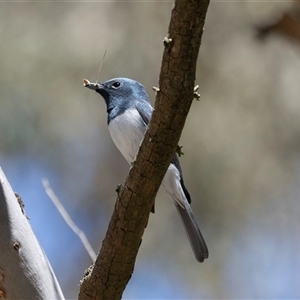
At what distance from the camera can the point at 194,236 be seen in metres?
3.70

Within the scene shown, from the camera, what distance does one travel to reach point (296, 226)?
615cm

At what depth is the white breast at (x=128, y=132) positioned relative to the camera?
12.4 feet

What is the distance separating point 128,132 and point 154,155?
147 centimetres

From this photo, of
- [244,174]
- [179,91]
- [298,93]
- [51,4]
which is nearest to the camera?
[179,91]

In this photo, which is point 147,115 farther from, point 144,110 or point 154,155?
point 154,155

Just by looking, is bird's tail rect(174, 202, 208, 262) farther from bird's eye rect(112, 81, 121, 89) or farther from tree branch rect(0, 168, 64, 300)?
tree branch rect(0, 168, 64, 300)

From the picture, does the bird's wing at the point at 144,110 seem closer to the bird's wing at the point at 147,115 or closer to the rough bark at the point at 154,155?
the bird's wing at the point at 147,115

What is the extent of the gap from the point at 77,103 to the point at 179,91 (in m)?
4.25

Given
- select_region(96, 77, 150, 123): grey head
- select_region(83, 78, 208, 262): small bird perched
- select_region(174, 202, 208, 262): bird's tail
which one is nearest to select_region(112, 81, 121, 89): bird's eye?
select_region(96, 77, 150, 123): grey head

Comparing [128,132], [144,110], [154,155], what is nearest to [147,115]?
[144,110]

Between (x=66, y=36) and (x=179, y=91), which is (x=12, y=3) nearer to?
(x=66, y=36)

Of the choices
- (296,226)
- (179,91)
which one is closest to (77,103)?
(296,226)

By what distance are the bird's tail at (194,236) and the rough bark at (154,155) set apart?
3.33 ft

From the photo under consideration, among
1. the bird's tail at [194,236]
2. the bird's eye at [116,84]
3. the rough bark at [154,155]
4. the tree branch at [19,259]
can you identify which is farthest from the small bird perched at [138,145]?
the tree branch at [19,259]
